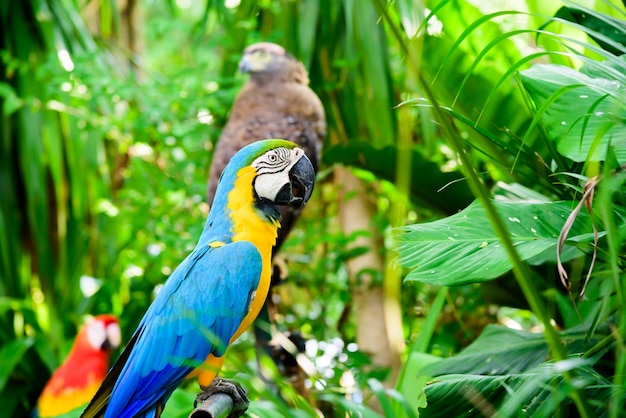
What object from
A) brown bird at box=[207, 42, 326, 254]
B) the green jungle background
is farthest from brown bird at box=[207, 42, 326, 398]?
the green jungle background

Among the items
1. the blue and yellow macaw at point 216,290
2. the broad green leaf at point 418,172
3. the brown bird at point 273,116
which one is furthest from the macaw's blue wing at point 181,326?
the broad green leaf at point 418,172

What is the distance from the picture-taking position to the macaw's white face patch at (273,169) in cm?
96

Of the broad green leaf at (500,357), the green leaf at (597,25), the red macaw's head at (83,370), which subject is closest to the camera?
the green leaf at (597,25)

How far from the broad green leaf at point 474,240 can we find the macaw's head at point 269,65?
74cm

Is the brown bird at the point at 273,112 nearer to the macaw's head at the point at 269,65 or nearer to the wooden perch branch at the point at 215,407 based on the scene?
the macaw's head at the point at 269,65

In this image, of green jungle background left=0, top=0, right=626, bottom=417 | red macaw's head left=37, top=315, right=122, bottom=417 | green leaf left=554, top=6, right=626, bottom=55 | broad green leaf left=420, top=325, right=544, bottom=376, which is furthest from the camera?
red macaw's head left=37, top=315, right=122, bottom=417

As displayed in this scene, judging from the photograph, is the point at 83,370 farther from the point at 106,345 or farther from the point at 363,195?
the point at 363,195

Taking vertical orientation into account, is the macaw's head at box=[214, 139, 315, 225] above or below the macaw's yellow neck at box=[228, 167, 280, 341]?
above

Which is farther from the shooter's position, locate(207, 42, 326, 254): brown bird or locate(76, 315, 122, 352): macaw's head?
locate(76, 315, 122, 352): macaw's head

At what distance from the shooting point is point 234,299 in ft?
3.13

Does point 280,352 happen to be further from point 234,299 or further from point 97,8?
point 97,8

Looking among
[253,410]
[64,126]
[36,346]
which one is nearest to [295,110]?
[253,410]

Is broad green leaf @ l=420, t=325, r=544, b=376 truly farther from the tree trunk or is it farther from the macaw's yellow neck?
the tree trunk

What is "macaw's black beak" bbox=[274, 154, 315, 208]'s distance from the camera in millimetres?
974
